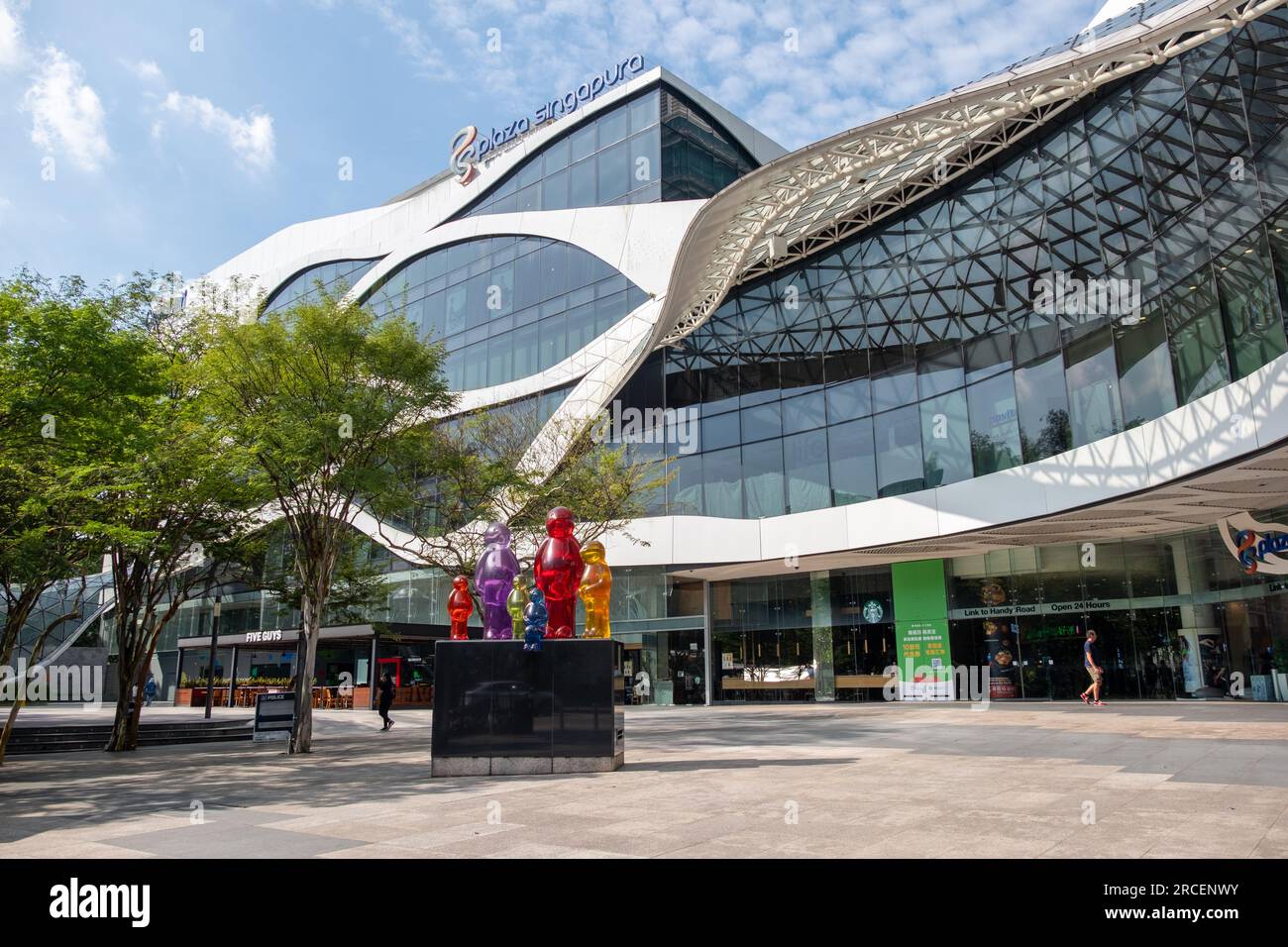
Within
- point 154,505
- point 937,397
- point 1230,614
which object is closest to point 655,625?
point 937,397

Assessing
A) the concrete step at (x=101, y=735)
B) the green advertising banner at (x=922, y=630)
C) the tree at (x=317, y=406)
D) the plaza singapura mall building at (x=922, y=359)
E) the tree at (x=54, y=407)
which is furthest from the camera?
the green advertising banner at (x=922, y=630)

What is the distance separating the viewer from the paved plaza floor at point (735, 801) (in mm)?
6922

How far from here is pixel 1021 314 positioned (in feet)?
96.3

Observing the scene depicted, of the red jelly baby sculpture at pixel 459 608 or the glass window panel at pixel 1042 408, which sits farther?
the glass window panel at pixel 1042 408

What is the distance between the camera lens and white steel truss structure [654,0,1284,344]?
19.3 metres

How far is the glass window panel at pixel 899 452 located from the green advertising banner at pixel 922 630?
3546mm

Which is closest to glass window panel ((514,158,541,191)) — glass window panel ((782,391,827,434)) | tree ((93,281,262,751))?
glass window panel ((782,391,827,434))

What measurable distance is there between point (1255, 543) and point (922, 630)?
1146 cm

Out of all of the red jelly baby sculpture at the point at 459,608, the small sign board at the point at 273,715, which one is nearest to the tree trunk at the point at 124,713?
the small sign board at the point at 273,715

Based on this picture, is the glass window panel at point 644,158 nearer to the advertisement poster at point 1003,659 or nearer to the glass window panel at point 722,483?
the glass window panel at point 722,483

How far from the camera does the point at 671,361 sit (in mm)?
37312
